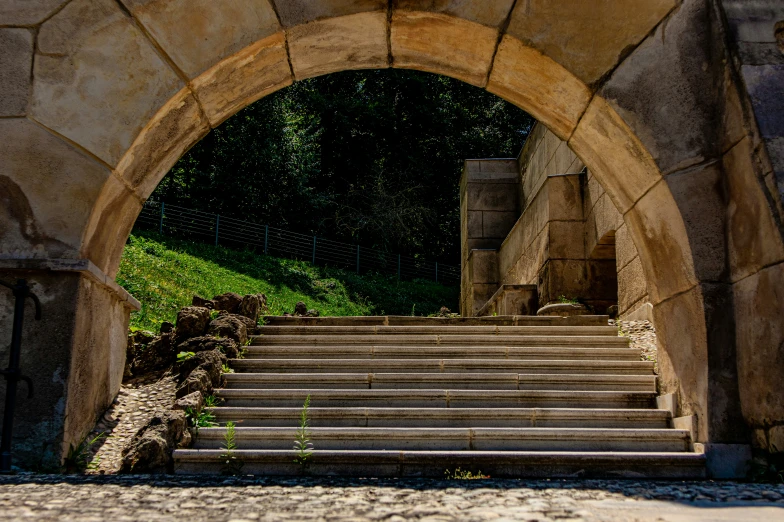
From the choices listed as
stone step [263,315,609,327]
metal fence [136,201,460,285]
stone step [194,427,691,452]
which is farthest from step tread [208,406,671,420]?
metal fence [136,201,460,285]

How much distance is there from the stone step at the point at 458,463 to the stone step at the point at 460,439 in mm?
294

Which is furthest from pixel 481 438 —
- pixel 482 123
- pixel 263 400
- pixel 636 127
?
pixel 482 123

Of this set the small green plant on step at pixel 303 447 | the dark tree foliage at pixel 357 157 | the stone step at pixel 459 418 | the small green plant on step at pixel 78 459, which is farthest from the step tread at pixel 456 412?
the dark tree foliage at pixel 357 157

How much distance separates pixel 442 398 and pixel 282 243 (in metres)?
17.9

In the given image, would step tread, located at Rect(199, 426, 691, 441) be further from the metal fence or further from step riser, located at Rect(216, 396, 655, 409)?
the metal fence

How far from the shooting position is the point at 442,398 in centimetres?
580

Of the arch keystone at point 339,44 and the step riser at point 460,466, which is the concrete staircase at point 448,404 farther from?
the arch keystone at point 339,44

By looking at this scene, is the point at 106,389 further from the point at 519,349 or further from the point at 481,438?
the point at 519,349

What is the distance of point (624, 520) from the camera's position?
3045 millimetres

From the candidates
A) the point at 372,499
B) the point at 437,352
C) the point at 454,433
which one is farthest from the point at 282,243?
the point at 372,499

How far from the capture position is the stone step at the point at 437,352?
687cm

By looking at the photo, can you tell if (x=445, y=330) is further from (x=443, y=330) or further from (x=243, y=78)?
(x=243, y=78)

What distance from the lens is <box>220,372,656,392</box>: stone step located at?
6.14 metres

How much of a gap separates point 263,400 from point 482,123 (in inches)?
900
